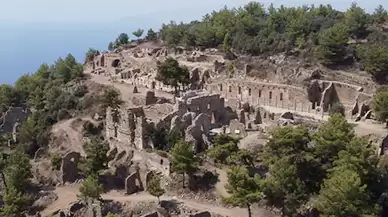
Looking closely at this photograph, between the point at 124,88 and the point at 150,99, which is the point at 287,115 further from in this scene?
the point at 124,88

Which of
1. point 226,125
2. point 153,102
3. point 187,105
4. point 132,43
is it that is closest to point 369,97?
point 226,125

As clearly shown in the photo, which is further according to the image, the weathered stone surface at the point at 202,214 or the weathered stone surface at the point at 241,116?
the weathered stone surface at the point at 241,116

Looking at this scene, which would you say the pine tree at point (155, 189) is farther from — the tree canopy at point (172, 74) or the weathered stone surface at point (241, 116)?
the tree canopy at point (172, 74)

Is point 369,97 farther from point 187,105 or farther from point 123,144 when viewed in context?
point 123,144

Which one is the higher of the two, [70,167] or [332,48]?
[332,48]

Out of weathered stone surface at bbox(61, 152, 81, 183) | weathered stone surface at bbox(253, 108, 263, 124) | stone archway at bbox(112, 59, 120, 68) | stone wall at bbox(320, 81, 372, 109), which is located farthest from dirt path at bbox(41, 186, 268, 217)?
stone archway at bbox(112, 59, 120, 68)

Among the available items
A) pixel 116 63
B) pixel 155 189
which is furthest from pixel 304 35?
pixel 155 189

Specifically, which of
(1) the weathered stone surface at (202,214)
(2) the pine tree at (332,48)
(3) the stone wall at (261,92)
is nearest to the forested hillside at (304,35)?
(2) the pine tree at (332,48)

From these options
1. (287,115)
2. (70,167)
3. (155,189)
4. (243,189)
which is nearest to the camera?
(243,189)
